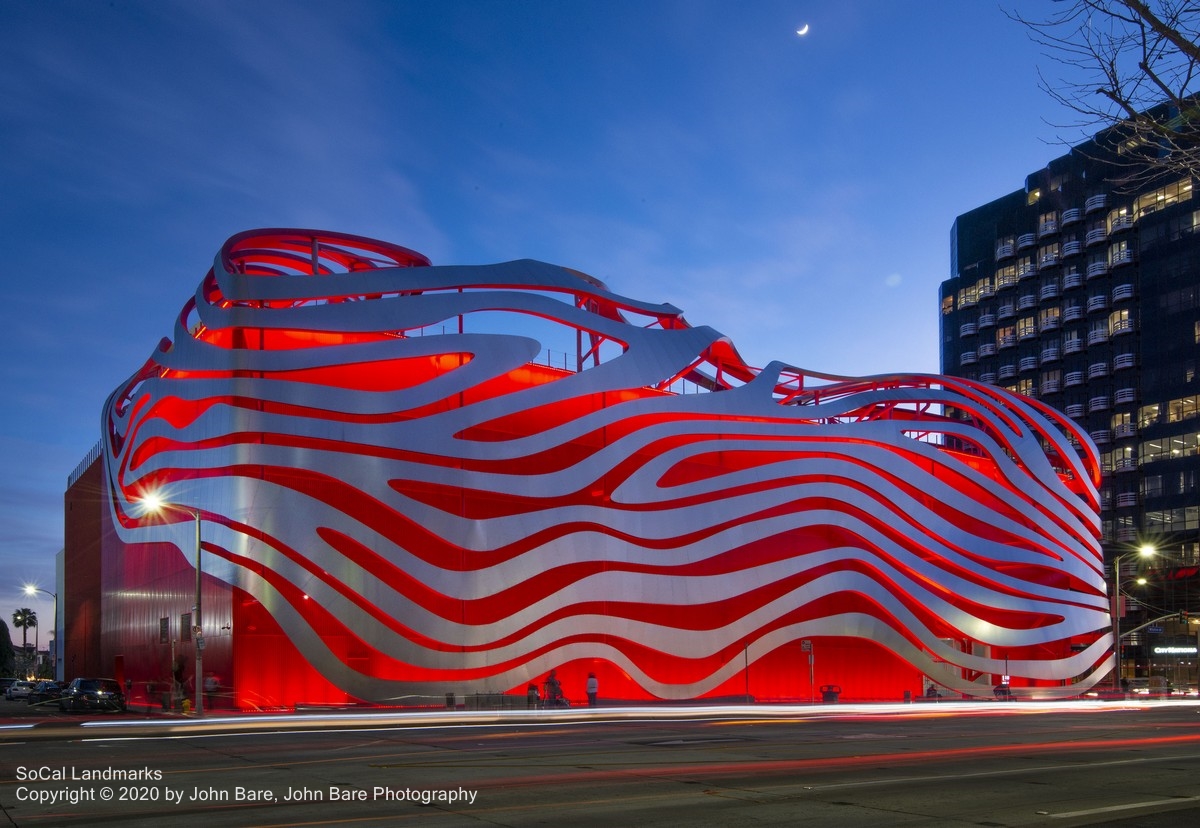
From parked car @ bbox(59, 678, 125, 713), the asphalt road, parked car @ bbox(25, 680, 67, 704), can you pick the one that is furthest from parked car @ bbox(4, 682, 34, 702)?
the asphalt road

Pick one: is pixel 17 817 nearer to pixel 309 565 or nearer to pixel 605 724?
pixel 605 724

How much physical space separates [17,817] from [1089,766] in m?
16.7

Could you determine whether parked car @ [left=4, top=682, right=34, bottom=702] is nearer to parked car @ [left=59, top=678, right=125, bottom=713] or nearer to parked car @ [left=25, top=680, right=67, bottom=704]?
parked car @ [left=25, top=680, right=67, bottom=704]

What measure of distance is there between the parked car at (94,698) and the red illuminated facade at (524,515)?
2694 millimetres

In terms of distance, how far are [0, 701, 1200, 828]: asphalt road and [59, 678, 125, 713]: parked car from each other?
1440 centimetres

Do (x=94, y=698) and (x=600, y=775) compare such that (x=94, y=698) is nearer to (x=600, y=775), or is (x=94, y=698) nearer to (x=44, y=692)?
(x=44, y=692)

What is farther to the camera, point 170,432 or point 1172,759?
point 170,432

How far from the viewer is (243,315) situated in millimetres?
45344

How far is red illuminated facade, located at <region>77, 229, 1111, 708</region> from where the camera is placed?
42.9 metres

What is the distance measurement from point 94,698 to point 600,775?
33.7 meters

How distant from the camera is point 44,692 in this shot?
216 feet

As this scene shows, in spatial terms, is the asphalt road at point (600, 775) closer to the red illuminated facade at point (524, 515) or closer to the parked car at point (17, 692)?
the red illuminated facade at point (524, 515)

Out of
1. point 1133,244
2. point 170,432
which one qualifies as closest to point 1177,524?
point 1133,244

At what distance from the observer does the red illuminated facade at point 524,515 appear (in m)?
42.9
